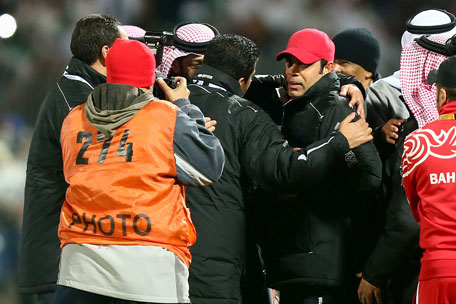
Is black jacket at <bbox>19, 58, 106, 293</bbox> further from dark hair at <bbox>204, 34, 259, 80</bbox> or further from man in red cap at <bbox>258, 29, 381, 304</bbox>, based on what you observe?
man in red cap at <bbox>258, 29, 381, 304</bbox>

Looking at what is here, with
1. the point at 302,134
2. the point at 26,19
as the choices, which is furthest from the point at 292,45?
the point at 26,19

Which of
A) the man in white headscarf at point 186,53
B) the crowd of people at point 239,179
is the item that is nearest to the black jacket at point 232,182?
the crowd of people at point 239,179

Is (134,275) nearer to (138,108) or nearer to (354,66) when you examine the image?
(138,108)

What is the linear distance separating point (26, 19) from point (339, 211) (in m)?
6.16

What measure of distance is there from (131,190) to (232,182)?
0.81 meters

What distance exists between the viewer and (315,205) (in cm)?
371

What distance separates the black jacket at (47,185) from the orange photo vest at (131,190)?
30.6 inches

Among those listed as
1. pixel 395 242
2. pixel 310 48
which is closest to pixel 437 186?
pixel 395 242

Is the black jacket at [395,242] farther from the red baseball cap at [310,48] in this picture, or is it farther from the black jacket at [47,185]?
the black jacket at [47,185]

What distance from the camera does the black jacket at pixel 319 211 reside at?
3625 mm

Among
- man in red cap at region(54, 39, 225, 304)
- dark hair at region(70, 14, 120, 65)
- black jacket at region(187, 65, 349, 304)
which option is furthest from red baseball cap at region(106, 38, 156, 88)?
dark hair at region(70, 14, 120, 65)

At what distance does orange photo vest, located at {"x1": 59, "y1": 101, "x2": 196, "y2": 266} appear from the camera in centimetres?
281

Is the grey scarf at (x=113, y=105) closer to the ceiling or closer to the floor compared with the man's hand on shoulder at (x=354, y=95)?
closer to the floor

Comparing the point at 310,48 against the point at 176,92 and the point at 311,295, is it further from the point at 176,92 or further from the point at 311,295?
the point at 311,295
